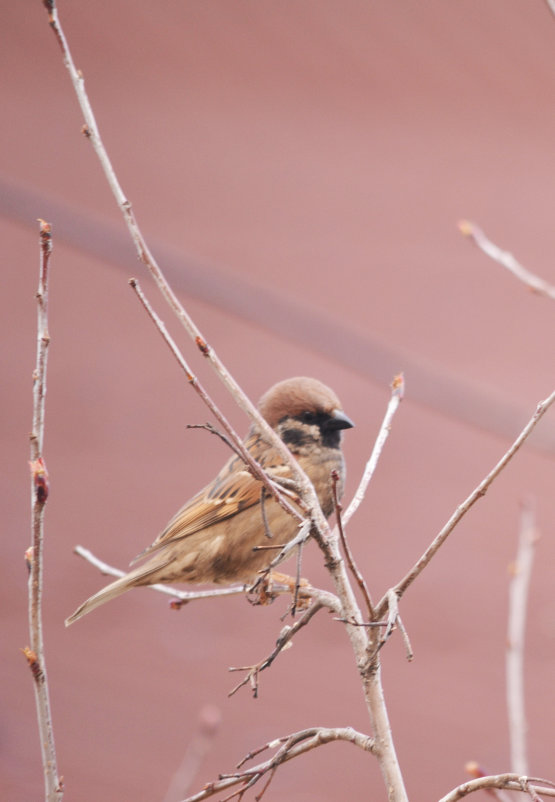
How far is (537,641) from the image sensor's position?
3598 mm

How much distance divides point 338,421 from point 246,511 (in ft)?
1.09

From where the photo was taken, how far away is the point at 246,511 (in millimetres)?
2225

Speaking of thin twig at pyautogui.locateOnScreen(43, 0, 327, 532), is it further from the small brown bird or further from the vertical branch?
the small brown bird

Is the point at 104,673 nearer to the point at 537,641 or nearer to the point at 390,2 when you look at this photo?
the point at 537,641

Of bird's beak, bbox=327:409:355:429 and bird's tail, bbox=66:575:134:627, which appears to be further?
bird's beak, bbox=327:409:355:429

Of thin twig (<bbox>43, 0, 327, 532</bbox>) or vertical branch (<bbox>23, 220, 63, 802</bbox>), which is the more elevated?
thin twig (<bbox>43, 0, 327, 532</bbox>)

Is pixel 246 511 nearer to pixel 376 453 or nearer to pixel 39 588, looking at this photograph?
pixel 376 453

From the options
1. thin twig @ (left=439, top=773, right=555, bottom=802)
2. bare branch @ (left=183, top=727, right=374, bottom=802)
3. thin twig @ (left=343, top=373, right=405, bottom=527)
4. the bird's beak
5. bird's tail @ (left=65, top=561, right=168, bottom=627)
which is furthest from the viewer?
the bird's beak

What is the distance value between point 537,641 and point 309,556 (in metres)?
0.98

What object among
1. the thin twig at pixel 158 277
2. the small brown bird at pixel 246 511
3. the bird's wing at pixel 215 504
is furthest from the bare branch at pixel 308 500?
the bird's wing at pixel 215 504

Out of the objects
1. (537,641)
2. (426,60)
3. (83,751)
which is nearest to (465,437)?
(537,641)

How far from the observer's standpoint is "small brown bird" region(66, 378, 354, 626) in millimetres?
2059

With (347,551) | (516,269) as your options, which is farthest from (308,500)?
(516,269)

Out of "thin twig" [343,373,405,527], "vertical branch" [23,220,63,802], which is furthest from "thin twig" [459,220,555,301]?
"vertical branch" [23,220,63,802]
